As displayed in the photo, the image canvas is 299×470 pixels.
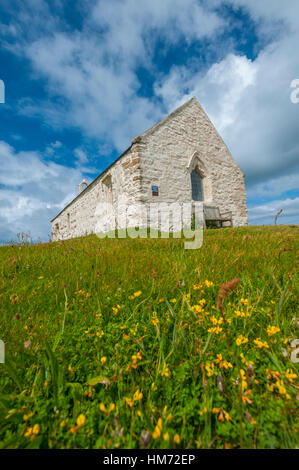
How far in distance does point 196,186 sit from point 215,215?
2454 millimetres

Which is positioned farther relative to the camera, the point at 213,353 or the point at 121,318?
the point at 121,318

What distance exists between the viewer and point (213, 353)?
132 centimetres

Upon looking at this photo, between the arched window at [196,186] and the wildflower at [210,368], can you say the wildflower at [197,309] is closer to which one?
the wildflower at [210,368]

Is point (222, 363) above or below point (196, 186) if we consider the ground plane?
below

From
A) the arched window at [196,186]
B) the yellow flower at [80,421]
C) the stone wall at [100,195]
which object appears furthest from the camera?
the arched window at [196,186]

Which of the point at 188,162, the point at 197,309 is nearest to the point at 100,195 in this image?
the point at 188,162

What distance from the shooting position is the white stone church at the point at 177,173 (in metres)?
10.6

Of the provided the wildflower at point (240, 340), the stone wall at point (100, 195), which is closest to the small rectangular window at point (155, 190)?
the stone wall at point (100, 195)

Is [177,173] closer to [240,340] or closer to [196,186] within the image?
[196,186]

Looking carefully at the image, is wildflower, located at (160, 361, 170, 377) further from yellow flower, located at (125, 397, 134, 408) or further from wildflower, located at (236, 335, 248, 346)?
wildflower, located at (236, 335, 248, 346)

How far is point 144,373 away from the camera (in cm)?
121

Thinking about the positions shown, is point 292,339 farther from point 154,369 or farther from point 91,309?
point 91,309
